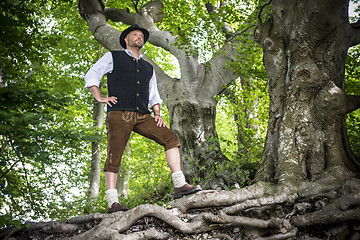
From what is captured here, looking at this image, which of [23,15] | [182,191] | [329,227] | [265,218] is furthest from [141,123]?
[23,15]

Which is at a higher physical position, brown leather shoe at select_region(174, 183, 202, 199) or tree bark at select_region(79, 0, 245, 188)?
tree bark at select_region(79, 0, 245, 188)

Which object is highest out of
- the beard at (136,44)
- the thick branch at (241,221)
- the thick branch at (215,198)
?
the beard at (136,44)

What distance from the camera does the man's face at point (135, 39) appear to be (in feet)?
13.2

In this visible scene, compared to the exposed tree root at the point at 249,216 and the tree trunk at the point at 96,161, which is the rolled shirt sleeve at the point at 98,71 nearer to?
the exposed tree root at the point at 249,216

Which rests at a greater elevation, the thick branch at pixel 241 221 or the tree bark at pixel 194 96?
the tree bark at pixel 194 96

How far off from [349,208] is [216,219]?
1401 millimetres

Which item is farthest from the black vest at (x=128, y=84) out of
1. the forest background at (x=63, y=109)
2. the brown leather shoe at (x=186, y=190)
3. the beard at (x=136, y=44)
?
the brown leather shoe at (x=186, y=190)

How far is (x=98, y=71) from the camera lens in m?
3.82

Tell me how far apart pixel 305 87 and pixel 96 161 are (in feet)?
31.4

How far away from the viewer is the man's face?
4.02m

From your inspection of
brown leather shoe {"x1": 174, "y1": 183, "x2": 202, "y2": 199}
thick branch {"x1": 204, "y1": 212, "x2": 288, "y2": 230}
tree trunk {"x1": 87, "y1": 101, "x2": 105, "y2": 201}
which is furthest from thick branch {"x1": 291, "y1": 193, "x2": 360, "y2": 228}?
tree trunk {"x1": 87, "y1": 101, "x2": 105, "y2": 201}

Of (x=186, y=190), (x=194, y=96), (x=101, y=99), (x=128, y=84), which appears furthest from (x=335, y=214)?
(x=194, y=96)

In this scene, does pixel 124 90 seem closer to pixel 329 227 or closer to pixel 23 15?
pixel 329 227

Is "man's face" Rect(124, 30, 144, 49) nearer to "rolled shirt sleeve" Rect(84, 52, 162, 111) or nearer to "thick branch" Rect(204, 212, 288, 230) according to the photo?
"rolled shirt sleeve" Rect(84, 52, 162, 111)
